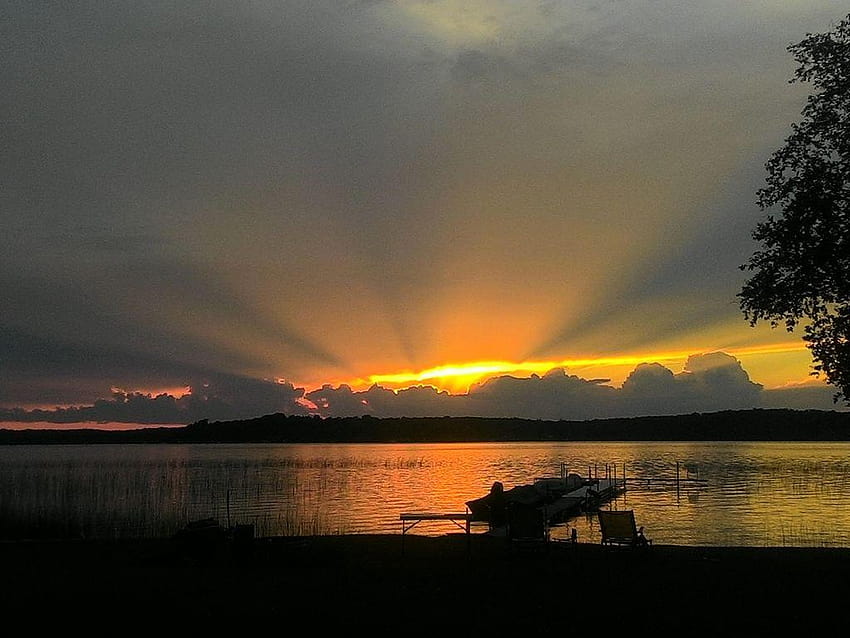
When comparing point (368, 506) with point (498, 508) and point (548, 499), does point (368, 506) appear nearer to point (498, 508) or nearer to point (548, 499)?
point (548, 499)

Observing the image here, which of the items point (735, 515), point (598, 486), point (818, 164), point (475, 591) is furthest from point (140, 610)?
point (598, 486)

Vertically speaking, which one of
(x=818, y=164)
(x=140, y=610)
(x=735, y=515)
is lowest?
(x=735, y=515)

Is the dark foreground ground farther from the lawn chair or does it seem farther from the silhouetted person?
the silhouetted person

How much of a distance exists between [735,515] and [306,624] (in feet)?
117

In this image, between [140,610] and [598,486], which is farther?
[598,486]

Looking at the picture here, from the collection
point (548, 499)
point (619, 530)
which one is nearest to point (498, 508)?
point (619, 530)

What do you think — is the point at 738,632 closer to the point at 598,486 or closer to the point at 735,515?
the point at 735,515

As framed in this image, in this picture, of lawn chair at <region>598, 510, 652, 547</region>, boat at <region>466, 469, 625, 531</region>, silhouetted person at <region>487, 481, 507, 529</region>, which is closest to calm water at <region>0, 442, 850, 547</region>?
boat at <region>466, 469, 625, 531</region>

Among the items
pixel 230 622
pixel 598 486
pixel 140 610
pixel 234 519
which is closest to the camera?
pixel 230 622

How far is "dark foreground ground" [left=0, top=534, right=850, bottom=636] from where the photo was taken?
10.5 metres

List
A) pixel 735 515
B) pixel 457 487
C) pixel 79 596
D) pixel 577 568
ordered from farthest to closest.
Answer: pixel 457 487 → pixel 735 515 → pixel 577 568 → pixel 79 596

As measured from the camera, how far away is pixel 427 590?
1309 cm

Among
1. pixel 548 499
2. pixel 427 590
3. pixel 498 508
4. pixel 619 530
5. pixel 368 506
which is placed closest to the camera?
pixel 427 590

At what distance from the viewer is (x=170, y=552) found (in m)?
19.0
